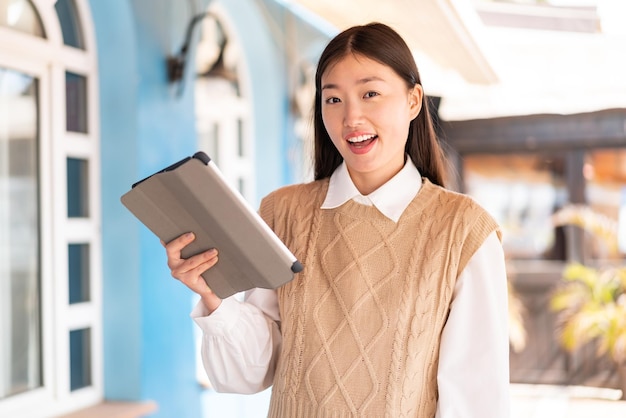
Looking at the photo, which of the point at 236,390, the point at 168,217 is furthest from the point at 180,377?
the point at 168,217

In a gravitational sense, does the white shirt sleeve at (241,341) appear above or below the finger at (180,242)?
below

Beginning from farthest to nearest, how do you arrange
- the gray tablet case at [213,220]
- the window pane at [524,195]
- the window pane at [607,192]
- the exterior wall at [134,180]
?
the window pane at [524,195] < the window pane at [607,192] < the exterior wall at [134,180] < the gray tablet case at [213,220]

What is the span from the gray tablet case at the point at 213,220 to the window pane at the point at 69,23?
201cm

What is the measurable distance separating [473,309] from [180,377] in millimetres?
2441

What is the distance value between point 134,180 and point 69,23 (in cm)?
69

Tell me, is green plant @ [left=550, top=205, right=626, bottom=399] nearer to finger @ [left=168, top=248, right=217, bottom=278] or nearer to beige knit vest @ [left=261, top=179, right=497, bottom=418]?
beige knit vest @ [left=261, top=179, right=497, bottom=418]

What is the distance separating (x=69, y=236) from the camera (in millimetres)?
3057

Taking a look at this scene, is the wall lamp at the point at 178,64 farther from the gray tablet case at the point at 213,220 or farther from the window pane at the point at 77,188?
the gray tablet case at the point at 213,220

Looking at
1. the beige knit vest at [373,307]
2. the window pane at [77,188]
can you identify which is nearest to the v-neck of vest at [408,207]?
the beige knit vest at [373,307]

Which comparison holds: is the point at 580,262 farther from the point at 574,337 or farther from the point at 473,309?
the point at 473,309

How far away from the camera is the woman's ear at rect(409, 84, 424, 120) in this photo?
4.93ft

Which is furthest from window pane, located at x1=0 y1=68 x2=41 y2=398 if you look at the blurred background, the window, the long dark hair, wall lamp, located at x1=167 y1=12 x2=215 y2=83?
the long dark hair

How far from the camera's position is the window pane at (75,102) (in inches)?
122

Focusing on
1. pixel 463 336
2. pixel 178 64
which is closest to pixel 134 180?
pixel 178 64
